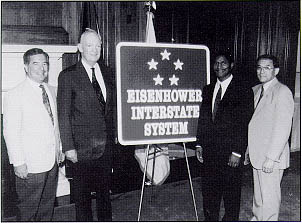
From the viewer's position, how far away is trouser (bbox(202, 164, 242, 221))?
83.9 inches

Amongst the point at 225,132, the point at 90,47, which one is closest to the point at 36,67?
the point at 90,47

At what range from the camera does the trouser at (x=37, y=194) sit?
2.01 meters

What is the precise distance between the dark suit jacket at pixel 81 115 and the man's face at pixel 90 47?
0.07 metres

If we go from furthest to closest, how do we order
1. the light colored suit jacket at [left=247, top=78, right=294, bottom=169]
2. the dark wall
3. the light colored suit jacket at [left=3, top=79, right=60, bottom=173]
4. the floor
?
the dark wall
the floor
the light colored suit jacket at [left=247, top=78, right=294, bottom=169]
the light colored suit jacket at [left=3, top=79, right=60, bottom=173]

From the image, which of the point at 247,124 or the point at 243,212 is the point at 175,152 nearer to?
the point at 243,212

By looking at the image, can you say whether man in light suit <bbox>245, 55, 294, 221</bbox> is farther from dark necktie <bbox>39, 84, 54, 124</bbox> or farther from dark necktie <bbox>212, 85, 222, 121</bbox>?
dark necktie <bbox>39, 84, 54, 124</bbox>

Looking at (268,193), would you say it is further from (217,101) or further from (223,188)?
(217,101)

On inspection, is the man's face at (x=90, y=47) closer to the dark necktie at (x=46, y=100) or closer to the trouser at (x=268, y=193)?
the dark necktie at (x=46, y=100)

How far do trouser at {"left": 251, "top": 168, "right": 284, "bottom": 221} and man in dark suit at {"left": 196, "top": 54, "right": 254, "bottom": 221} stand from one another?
7.2 inches

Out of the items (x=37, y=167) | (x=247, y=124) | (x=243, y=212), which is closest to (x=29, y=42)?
(x=37, y=167)

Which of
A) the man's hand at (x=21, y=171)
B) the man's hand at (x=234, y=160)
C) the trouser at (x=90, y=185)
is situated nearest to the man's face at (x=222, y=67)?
the man's hand at (x=234, y=160)

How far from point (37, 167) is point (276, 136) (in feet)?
5.23

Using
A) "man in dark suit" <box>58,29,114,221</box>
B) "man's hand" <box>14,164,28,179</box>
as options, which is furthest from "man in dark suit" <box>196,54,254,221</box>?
"man's hand" <box>14,164,28,179</box>

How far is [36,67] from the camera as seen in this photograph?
1.94m
